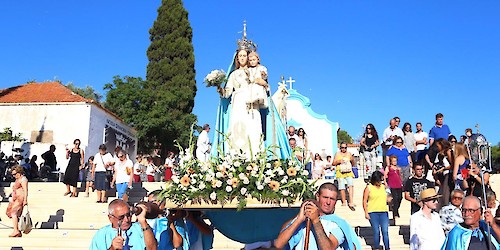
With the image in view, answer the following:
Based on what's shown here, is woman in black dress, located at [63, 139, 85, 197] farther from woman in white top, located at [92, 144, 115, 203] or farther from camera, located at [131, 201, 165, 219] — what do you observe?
camera, located at [131, 201, 165, 219]

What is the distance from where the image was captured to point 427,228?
20.8ft

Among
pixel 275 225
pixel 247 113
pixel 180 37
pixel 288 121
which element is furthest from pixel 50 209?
pixel 180 37

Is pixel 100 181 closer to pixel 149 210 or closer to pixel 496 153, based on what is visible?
pixel 149 210

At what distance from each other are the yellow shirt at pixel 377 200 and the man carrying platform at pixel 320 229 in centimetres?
464

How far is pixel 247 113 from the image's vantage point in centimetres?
716

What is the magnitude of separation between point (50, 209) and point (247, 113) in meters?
6.35

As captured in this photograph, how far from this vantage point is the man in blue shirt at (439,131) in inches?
476

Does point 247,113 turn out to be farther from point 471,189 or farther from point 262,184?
point 471,189

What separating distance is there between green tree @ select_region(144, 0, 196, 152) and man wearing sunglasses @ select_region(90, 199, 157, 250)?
27.0 meters

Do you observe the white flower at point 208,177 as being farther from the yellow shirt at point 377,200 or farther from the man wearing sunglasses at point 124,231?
the yellow shirt at point 377,200

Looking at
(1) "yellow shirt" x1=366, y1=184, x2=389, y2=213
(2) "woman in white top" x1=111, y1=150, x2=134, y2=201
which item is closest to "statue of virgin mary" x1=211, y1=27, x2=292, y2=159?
(1) "yellow shirt" x1=366, y1=184, x2=389, y2=213

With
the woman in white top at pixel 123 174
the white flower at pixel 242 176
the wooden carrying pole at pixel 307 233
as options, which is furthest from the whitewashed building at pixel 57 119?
the wooden carrying pole at pixel 307 233

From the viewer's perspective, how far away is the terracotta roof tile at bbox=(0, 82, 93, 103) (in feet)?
84.8

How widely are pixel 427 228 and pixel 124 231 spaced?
13.4ft
